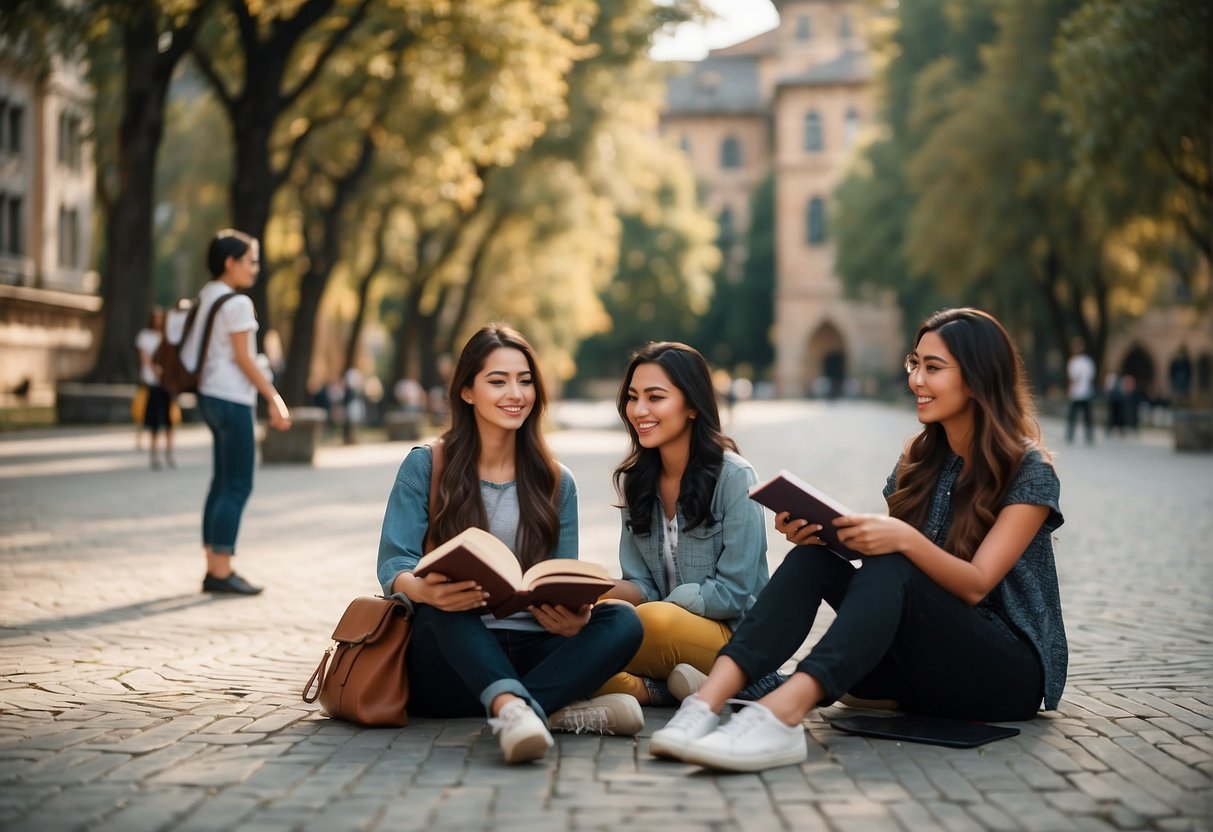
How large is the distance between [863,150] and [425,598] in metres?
53.6

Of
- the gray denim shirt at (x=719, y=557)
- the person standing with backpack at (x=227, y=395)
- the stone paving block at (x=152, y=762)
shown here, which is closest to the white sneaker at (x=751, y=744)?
the gray denim shirt at (x=719, y=557)

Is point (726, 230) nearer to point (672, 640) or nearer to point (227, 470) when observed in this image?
point (227, 470)

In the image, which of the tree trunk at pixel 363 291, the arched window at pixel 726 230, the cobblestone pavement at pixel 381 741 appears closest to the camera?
the cobblestone pavement at pixel 381 741

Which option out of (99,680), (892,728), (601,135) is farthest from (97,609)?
(601,135)

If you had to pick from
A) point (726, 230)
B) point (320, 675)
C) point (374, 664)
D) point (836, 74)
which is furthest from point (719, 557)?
point (726, 230)

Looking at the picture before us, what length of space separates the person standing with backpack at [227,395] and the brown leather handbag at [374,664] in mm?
3687

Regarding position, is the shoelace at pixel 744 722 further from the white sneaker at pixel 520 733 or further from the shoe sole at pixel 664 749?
the white sneaker at pixel 520 733

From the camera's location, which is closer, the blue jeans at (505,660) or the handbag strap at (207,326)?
the blue jeans at (505,660)

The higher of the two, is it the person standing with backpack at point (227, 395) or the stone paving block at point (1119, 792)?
the person standing with backpack at point (227, 395)

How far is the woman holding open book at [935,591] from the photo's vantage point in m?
4.62

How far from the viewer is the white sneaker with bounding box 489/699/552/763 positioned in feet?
14.7

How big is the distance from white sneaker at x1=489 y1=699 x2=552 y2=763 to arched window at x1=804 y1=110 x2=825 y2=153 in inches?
3326

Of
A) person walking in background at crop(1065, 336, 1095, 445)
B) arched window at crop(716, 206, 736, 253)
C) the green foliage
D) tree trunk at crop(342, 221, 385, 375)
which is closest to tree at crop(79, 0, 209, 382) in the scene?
tree trunk at crop(342, 221, 385, 375)

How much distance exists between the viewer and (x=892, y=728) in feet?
16.7
